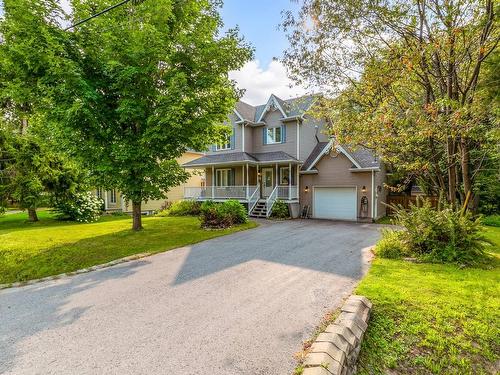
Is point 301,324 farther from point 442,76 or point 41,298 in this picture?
point 442,76

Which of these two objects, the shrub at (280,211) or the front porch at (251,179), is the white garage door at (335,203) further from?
the shrub at (280,211)

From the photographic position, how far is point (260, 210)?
19.0 metres

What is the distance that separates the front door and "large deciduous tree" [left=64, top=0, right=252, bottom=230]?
10133 mm

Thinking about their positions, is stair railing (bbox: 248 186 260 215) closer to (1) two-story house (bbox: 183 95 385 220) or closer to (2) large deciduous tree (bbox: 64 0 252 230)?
(1) two-story house (bbox: 183 95 385 220)

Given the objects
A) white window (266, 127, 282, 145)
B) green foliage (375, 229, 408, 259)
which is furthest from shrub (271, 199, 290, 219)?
green foliage (375, 229, 408, 259)

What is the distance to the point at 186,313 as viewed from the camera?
4.56 metres

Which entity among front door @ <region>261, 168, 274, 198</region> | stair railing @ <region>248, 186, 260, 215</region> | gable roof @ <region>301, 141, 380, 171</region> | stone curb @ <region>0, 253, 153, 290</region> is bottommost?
stone curb @ <region>0, 253, 153, 290</region>

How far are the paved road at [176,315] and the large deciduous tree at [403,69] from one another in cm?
412

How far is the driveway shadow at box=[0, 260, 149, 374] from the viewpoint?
12.7ft

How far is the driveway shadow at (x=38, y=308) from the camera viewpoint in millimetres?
3884

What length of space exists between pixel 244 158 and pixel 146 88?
33.3ft

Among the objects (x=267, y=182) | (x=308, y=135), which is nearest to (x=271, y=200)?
(x=267, y=182)

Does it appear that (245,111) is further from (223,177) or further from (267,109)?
Answer: (223,177)

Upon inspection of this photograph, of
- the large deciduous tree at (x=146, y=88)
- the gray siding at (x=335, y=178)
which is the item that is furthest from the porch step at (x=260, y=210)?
the large deciduous tree at (x=146, y=88)
